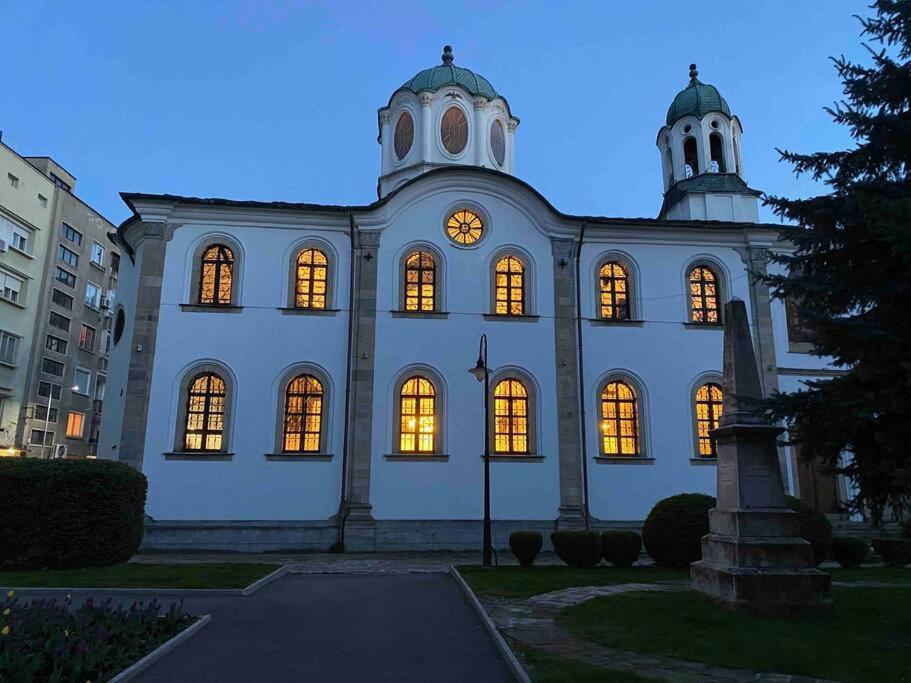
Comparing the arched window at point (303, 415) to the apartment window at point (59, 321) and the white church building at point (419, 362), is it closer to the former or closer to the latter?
the white church building at point (419, 362)

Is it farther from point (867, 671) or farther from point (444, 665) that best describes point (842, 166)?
point (444, 665)

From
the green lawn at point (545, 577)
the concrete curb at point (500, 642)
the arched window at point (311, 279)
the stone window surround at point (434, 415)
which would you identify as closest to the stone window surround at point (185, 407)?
the arched window at point (311, 279)

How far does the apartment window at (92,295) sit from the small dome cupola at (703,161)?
3768 cm

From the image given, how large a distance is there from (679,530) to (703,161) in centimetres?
1759

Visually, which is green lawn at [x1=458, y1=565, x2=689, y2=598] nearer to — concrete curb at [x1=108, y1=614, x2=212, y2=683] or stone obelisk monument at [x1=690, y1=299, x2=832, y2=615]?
stone obelisk monument at [x1=690, y1=299, x2=832, y2=615]

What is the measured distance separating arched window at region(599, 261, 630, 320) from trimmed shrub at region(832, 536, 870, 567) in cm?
930

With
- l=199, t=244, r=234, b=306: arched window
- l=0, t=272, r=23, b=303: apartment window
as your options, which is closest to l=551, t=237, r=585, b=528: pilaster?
l=199, t=244, r=234, b=306: arched window

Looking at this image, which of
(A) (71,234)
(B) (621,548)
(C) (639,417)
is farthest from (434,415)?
(A) (71,234)

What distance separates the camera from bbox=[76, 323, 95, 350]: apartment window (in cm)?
4406

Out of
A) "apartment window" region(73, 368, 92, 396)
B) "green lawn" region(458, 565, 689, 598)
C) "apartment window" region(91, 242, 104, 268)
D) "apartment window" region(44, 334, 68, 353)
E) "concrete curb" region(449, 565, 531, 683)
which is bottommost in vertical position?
"green lawn" region(458, 565, 689, 598)

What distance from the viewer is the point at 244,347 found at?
2036 centimetres

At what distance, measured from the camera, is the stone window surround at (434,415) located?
65.1ft

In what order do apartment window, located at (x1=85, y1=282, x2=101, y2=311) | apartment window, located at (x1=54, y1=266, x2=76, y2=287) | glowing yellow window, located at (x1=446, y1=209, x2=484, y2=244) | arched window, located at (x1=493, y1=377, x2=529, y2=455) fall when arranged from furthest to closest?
apartment window, located at (x1=85, y1=282, x2=101, y2=311)
apartment window, located at (x1=54, y1=266, x2=76, y2=287)
glowing yellow window, located at (x1=446, y1=209, x2=484, y2=244)
arched window, located at (x1=493, y1=377, x2=529, y2=455)

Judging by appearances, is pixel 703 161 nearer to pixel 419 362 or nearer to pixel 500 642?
pixel 419 362
